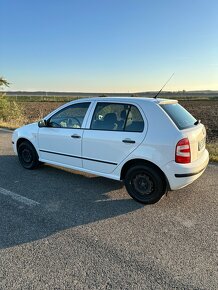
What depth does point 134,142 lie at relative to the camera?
427 centimetres

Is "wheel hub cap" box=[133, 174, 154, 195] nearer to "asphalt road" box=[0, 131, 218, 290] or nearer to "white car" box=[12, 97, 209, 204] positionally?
"white car" box=[12, 97, 209, 204]

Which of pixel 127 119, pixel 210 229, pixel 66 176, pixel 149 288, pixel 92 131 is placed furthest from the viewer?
pixel 66 176

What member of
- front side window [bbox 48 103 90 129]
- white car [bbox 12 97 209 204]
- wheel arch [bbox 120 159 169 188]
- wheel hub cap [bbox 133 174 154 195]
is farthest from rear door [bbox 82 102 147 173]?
wheel hub cap [bbox 133 174 154 195]

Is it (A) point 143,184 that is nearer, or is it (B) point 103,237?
(B) point 103,237

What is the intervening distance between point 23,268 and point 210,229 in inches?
92.8

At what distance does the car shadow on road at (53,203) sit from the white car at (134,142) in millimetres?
331

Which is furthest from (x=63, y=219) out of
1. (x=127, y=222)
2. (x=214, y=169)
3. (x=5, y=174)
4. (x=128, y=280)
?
(x=214, y=169)

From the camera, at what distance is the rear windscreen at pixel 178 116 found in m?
4.22

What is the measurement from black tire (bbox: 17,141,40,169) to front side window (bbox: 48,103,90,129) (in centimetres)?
82

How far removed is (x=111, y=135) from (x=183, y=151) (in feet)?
3.99

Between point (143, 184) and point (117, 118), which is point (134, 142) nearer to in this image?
point (117, 118)

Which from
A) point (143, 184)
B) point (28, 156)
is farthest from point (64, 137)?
point (143, 184)

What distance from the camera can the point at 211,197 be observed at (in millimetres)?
4527

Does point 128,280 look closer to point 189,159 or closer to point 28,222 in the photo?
point 28,222
